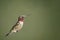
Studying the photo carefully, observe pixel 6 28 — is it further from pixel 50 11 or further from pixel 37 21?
pixel 50 11

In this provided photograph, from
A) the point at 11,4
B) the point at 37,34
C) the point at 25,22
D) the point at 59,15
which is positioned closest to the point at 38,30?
the point at 37,34

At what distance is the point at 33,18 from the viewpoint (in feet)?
6.22

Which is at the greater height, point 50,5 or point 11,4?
point 11,4

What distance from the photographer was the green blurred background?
1.83 meters

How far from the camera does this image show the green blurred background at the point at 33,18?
1.83m

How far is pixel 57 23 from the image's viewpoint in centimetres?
194

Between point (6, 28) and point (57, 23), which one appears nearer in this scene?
point (6, 28)

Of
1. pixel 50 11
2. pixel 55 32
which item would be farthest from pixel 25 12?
pixel 55 32

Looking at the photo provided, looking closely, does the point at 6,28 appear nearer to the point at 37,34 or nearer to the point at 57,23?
the point at 37,34

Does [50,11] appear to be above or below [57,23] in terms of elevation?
above

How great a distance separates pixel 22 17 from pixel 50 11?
358 mm

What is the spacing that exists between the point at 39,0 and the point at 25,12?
0.23m

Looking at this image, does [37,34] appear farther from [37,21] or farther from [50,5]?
[50,5]

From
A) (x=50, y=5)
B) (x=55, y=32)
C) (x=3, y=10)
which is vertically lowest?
(x=55, y=32)
